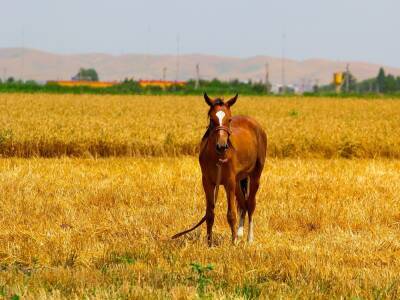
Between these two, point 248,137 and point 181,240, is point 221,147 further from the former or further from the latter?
point 181,240

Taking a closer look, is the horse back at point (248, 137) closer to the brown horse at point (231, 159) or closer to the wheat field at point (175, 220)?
the brown horse at point (231, 159)

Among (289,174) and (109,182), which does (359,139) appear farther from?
(109,182)

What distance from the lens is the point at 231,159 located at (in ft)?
31.2

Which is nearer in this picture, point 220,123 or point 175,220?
point 220,123

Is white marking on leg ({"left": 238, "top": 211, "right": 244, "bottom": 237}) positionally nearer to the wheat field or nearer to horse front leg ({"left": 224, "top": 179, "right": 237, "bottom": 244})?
the wheat field

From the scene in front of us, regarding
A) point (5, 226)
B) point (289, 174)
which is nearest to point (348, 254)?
point (5, 226)

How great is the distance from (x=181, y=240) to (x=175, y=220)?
1488 millimetres

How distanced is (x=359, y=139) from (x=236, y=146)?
13.3 meters

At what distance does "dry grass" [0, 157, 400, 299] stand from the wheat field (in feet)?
0.08

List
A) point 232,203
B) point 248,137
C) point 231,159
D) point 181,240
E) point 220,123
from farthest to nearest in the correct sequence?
1. point 248,137
2. point 181,240
3. point 232,203
4. point 231,159
5. point 220,123

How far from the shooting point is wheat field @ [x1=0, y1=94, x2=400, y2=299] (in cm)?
765

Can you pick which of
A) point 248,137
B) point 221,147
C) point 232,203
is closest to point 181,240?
point 232,203

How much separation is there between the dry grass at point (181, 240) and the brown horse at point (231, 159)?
0.50 metres

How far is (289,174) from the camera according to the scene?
16.8m
